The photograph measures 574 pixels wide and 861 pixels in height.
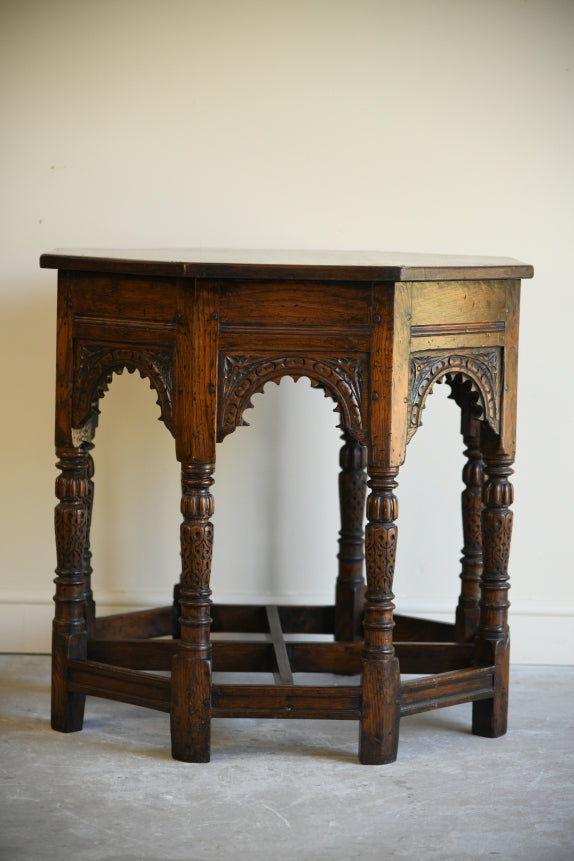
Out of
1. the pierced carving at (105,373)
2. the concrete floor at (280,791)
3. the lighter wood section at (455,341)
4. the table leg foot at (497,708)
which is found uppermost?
the lighter wood section at (455,341)

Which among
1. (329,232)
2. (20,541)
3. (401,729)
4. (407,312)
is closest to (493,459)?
(407,312)

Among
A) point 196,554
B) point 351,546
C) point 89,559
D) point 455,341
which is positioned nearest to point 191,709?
point 196,554

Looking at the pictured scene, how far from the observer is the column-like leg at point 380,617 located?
2.78 meters

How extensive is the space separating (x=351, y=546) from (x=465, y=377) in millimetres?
933

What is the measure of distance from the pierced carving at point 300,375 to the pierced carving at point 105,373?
0.15 m

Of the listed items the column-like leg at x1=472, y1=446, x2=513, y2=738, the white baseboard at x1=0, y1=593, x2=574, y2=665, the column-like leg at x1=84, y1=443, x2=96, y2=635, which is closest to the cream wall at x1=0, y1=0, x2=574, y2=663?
the white baseboard at x1=0, y1=593, x2=574, y2=665

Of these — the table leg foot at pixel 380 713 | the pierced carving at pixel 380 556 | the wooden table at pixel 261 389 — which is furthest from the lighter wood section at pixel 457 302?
the table leg foot at pixel 380 713

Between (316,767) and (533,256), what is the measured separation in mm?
1809

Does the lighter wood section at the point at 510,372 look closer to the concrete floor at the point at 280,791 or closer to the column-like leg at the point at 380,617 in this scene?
the column-like leg at the point at 380,617

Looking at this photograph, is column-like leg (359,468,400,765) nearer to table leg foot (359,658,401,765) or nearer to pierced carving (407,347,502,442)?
table leg foot (359,658,401,765)

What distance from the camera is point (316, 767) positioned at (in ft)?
9.29

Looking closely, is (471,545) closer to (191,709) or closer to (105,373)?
(191,709)

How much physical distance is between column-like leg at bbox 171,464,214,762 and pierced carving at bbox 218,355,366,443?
0.19 m

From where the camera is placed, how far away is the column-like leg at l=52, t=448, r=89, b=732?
3029 millimetres
